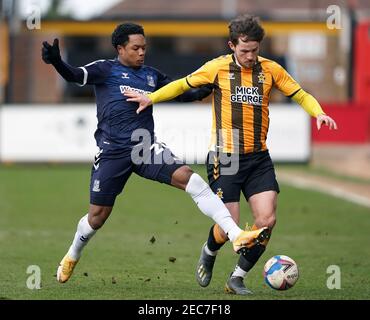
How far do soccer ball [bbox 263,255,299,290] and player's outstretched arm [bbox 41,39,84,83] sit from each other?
229 centimetres

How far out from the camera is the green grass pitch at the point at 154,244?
9.66 meters

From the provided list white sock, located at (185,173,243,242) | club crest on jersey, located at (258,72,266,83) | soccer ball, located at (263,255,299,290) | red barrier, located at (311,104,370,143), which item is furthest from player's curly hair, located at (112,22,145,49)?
red barrier, located at (311,104,370,143)

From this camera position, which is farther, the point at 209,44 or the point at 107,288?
the point at 209,44

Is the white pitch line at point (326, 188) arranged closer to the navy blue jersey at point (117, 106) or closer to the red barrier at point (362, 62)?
the navy blue jersey at point (117, 106)

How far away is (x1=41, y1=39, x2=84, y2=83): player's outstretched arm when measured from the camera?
9414 mm

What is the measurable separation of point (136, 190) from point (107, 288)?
40.2ft

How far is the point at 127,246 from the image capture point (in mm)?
13297

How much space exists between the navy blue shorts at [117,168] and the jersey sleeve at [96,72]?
2.07 feet

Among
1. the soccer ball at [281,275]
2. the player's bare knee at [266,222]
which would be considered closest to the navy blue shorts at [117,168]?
the player's bare knee at [266,222]

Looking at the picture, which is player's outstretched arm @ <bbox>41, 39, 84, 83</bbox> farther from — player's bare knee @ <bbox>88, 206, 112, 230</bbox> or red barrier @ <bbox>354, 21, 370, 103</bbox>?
red barrier @ <bbox>354, 21, 370, 103</bbox>

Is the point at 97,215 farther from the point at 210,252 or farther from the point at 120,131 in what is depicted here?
the point at 210,252

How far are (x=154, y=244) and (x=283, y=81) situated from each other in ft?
14.3
